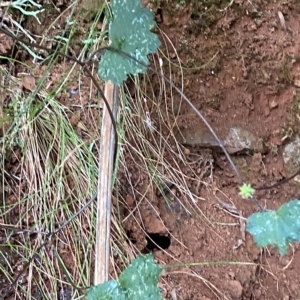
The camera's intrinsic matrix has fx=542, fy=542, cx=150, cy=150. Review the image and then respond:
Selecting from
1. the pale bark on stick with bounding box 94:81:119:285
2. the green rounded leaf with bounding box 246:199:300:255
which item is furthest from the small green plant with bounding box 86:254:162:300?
the green rounded leaf with bounding box 246:199:300:255

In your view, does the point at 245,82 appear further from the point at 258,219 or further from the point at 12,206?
the point at 12,206

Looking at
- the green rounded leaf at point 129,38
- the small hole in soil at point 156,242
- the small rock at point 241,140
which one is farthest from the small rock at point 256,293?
the green rounded leaf at point 129,38

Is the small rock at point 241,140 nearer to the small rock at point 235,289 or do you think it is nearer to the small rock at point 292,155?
the small rock at point 292,155

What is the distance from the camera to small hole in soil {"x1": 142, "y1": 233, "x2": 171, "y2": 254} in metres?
1.36

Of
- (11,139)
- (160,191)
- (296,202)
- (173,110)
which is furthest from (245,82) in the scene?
(11,139)

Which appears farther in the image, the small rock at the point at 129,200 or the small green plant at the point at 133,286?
the small rock at the point at 129,200

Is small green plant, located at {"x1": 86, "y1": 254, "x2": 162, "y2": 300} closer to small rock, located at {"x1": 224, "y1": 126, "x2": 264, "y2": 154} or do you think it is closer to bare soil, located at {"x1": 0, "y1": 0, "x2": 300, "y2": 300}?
bare soil, located at {"x1": 0, "y1": 0, "x2": 300, "y2": 300}

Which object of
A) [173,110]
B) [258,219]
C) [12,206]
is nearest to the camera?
[258,219]

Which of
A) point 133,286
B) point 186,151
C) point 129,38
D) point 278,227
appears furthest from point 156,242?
point 129,38

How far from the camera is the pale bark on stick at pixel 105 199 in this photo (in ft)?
3.65

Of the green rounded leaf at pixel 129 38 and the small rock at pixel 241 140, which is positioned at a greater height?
the green rounded leaf at pixel 129 38

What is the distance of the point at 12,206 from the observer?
4.27ft

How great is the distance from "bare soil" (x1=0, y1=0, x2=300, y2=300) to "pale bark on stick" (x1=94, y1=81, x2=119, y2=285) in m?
0.21

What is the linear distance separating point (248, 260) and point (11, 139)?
660 mm
